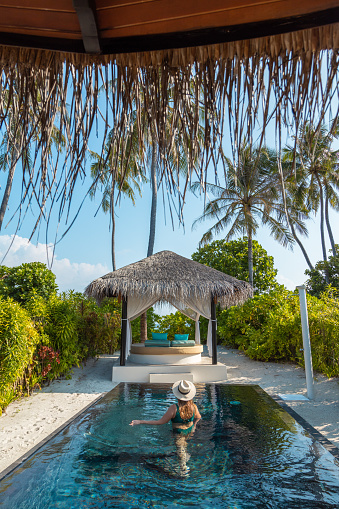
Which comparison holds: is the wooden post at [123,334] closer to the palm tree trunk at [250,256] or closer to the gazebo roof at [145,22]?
the palm tree trunk at [250,256]

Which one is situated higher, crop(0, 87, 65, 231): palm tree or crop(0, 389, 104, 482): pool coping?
crop(0, 87, 65, 231): palm tree

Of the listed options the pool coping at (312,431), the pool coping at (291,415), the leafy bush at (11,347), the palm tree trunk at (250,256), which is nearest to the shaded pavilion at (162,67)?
the pool coping at (291,415)

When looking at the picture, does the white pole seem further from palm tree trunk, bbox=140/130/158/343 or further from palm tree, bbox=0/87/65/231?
palm tree, bbox=0/87/65/231

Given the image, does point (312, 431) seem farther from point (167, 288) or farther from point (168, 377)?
point (167, 288)

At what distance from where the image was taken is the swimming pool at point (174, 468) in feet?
10.1

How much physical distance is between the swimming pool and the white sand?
0.43 m

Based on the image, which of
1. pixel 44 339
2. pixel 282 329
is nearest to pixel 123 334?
pixel 44 339

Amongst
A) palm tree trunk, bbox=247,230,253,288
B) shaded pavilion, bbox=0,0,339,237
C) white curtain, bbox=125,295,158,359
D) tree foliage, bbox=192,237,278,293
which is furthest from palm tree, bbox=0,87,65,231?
tree foliage, bbox=192,237,278,293

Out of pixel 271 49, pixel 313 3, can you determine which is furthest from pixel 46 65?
pixel 313 3

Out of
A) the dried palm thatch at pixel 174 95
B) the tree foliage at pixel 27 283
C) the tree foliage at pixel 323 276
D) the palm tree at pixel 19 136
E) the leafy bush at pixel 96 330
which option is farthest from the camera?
the tree foliage at pixel 323 276

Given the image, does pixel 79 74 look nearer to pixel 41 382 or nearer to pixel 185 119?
pixel 185 119

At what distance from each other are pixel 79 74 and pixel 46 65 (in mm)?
152

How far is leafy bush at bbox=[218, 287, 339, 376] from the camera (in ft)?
25.5

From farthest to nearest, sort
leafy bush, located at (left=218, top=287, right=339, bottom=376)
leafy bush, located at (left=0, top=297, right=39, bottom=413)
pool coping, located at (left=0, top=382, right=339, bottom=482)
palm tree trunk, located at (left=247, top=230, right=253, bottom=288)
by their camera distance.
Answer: palm tree trunk, located at (left=247, top=230, right=253, bottom=288) → leafy bush, located at (left=218, top=287, right=339, bottom=376) → leafy bush, located at (left=0, top=297, right=39, bottom=413) → pool coping, located at (left=0, top=382, right=339, bottom=482)
